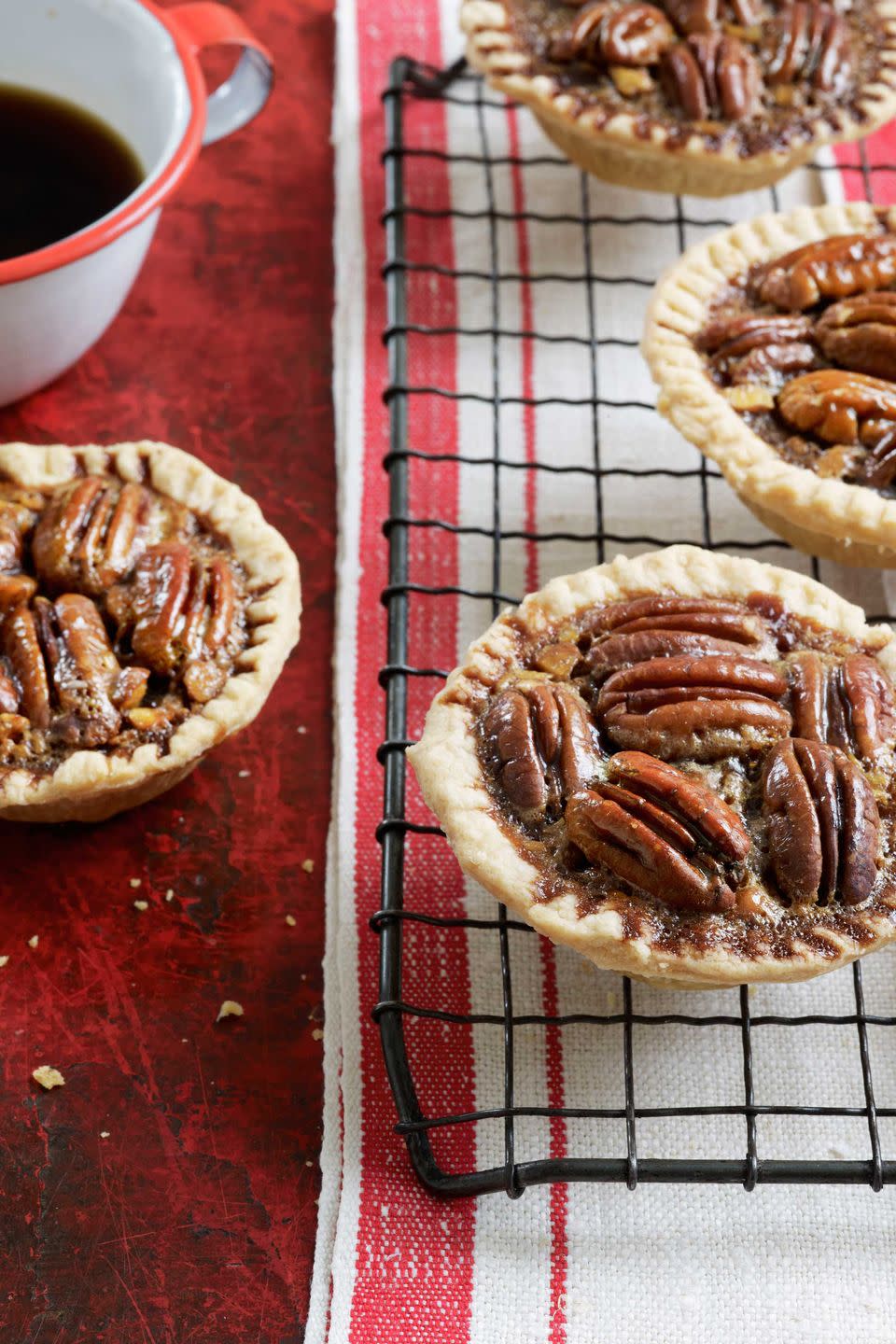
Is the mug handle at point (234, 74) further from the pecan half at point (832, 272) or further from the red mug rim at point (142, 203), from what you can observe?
the pecan half at point (832, 272)

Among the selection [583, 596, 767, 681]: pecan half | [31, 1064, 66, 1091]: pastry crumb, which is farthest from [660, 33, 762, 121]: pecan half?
[31, 1064, 66, 1091]: pastry crumb

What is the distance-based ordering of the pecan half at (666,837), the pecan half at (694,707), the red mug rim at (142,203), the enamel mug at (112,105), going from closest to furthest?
the pecan half at (666,837) → the pecan half at (694,707) → the red mug rim at (142,203) → the enamel mug at (112,105)

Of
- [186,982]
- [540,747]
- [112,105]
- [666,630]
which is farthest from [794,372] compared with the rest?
[186,982]

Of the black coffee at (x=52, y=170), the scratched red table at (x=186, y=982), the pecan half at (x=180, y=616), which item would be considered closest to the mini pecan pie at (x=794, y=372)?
the scratched red table at (x=186, y=982)

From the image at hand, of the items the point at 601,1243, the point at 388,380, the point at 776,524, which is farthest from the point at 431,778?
the point at 388,380

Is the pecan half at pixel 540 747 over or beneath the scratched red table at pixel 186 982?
over
